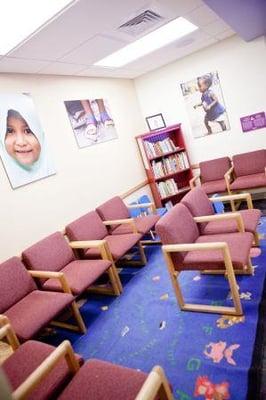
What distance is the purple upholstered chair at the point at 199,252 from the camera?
7.53ft

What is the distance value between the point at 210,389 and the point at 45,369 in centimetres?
100

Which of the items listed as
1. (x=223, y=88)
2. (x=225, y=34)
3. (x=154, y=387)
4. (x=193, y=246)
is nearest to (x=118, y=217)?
(x=193, y=246)

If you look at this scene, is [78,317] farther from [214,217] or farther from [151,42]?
[151,42]

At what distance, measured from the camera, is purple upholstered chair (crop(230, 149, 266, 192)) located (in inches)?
171

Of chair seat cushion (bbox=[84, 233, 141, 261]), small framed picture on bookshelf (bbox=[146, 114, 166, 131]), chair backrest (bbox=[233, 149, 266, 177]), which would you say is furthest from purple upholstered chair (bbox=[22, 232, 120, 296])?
small framed picture on bookshelf (bbox=[146, 114, 166, 131])

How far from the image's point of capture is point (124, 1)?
2371 mm

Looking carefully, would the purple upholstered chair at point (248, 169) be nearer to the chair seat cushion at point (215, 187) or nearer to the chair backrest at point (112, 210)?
the chair seat cushion at point (215, 187)

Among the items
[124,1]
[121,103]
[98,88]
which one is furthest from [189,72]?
[124,1]

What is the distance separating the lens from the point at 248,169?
474 centimetres

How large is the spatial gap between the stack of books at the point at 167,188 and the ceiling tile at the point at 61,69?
92.0 inches

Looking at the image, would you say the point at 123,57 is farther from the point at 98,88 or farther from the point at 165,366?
the point at 165,366

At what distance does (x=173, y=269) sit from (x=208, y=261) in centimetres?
34

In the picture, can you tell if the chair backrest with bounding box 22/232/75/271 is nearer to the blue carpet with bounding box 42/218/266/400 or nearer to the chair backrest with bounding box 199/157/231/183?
A: the blue carpet with bounding box 42/218/266/400

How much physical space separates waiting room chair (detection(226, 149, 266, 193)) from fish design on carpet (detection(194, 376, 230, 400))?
3043mm
